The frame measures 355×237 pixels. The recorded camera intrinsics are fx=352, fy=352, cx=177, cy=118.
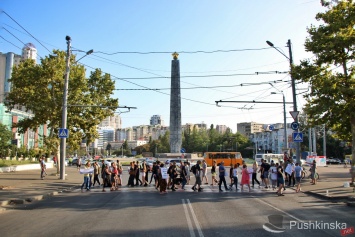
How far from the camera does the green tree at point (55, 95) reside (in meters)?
28.6

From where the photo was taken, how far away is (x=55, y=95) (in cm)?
2959

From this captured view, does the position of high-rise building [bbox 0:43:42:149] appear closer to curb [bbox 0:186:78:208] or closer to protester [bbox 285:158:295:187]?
curb [bbox 0:186:78:208]

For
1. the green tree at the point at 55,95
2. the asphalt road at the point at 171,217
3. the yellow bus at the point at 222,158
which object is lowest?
the asphalt road at the point at 171,217

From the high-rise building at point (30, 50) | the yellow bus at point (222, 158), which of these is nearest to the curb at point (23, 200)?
the high-rise building at point (30, 50)

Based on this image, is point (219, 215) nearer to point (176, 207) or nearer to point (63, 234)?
point (176, 207)

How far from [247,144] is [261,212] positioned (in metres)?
106

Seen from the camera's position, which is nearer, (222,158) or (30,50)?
(30,50)

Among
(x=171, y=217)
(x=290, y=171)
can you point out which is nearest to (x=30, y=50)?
(x=290, y=171)

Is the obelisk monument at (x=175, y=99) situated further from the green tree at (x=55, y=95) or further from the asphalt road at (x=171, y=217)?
the asphalt road at (x=171, y=217)

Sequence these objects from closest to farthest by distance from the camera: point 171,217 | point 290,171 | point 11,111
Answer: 1. point 171,217
2. point 290,171
3. point 11,111

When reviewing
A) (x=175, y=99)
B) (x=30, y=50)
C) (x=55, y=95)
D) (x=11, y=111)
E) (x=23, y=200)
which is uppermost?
(x=11, y=111)

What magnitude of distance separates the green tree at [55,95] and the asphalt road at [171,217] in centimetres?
1502

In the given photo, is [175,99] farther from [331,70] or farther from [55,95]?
[331,70]

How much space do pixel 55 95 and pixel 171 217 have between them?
22.2 metres
